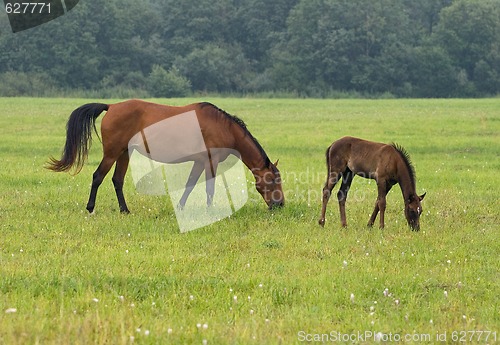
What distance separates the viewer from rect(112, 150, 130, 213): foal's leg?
1270 cm

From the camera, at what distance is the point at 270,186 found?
510 inches

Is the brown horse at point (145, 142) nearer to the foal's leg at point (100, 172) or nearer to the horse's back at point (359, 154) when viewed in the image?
the foal's leg at point (100, 172)

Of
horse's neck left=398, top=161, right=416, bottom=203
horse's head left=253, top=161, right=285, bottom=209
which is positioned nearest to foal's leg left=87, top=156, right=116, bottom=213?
horse's head left=253, top=161, right=285, bottom=209

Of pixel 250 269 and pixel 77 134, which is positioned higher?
pixel 77 134

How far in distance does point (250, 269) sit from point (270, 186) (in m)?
4.37

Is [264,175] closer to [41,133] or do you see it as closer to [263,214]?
[263,214]

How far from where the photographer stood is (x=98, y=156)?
72.4 feet

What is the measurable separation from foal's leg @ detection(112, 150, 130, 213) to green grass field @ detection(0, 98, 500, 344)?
0.85 feet

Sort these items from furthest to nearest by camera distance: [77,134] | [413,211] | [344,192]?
1. [77,134]
2. [344,192]
3. [413,211]

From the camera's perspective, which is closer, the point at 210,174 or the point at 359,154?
the point at 359,154

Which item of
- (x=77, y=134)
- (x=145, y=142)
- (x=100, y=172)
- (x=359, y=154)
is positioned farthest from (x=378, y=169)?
(x=77, y=134)

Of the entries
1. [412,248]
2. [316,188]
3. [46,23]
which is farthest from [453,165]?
[46,23]

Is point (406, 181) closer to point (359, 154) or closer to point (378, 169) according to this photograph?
point (378, 169)

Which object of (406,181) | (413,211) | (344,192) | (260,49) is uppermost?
(260,49)
